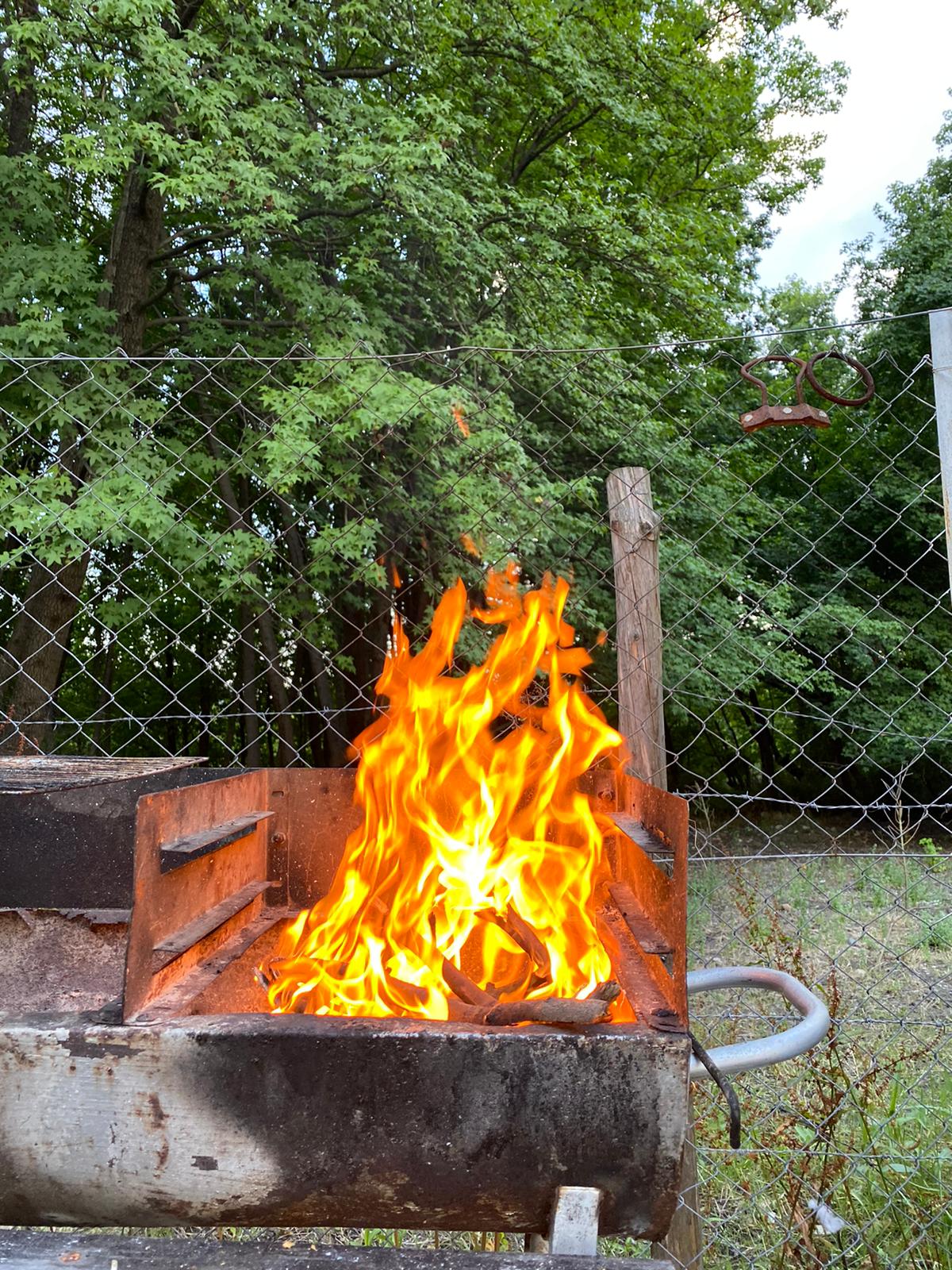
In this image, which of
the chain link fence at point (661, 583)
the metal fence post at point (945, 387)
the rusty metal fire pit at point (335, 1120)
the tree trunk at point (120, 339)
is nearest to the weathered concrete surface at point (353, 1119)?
the rusty metal fire pit at point (335, 1120)

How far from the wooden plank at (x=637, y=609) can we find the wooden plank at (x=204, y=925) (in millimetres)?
937

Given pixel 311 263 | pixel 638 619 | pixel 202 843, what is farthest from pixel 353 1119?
pixel 311 263

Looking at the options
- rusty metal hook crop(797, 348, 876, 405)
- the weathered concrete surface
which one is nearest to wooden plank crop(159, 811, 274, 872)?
the weathered concrete surface

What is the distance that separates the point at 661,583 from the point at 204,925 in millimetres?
5109

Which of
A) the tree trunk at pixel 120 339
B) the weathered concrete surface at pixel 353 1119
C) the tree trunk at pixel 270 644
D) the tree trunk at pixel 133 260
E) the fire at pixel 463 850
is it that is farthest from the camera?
the tree trunk at pixel 270 644

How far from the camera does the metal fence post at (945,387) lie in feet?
6.50

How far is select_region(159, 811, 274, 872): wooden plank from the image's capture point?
140cm

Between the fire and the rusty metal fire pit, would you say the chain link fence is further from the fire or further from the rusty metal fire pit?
the rusty metal fire pit

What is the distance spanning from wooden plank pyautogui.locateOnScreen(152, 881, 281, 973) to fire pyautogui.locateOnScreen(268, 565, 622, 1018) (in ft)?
0.44

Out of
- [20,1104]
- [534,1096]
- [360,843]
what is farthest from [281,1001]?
[534,1096]

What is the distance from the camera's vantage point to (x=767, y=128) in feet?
37.3

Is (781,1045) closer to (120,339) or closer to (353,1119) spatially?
(353,1119)

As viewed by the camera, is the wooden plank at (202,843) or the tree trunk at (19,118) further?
the tree trunk at (19,118)

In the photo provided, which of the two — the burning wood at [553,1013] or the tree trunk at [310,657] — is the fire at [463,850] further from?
the tree trunk at [310,657]
